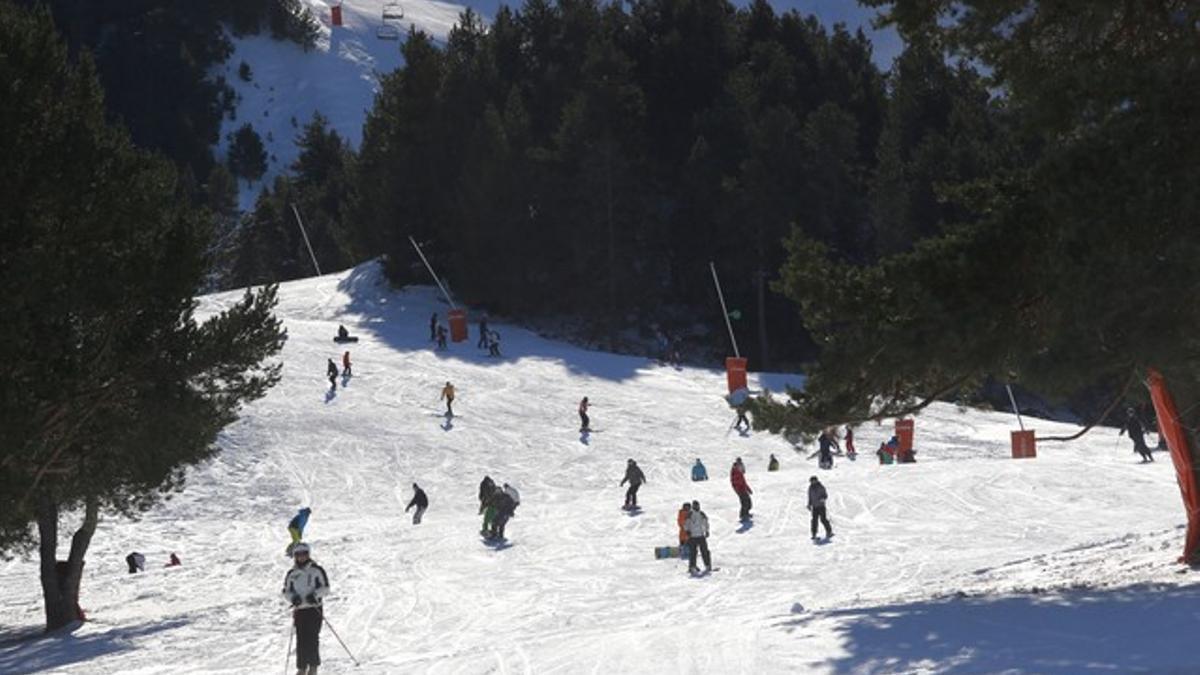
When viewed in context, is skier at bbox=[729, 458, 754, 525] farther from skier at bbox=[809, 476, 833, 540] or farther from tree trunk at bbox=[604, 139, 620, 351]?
tree trunk at bbox=[604, 139, 620, 351]

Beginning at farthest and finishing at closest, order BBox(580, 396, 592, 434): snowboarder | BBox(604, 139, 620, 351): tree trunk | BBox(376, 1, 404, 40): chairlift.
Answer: BBox(376, 1, 404, 40): chairlift < BBox(604, 139, 620, 351): tree trunk < BBox(580, 396, 592, 434): snowboarder

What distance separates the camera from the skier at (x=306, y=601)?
52.2 ft

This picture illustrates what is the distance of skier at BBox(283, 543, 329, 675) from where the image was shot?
1592 centimetres

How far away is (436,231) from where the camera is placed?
6606 centimetres

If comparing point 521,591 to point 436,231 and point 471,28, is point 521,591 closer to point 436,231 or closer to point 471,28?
A: point 436,231

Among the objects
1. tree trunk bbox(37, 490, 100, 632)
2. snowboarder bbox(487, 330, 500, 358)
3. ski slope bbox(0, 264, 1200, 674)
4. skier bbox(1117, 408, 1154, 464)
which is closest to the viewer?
ski slope bbox(0, 264, 1200, 674)

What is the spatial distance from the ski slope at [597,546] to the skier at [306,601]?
3.24ft

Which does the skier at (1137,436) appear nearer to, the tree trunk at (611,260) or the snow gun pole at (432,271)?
the tree trunk at (611,260)

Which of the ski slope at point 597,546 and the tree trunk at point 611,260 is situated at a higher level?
the tree trunk at point 611,260

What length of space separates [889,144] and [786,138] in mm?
3907

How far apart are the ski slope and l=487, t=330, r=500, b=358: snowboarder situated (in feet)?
2.23

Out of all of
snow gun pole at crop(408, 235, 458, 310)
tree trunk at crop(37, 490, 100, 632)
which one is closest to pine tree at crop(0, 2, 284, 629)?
tree trunk at crop(37, 490, 100, 632)

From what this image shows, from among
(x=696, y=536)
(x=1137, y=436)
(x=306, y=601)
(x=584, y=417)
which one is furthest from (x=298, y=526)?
(x=1137, y=436)

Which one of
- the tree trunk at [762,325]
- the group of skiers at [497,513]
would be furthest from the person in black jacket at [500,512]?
the tree trunk at [762,325]
